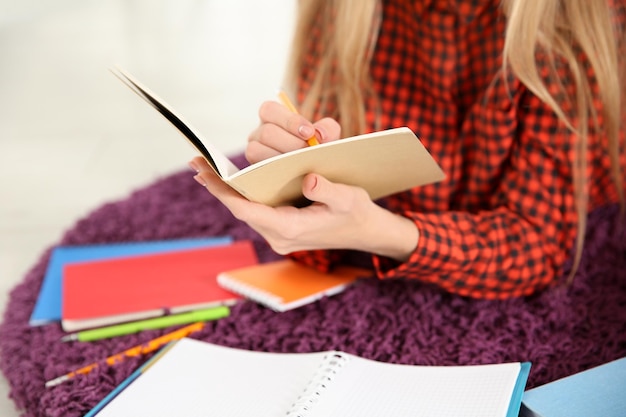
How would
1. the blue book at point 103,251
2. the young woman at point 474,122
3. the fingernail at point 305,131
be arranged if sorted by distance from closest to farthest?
the fingernail at point 305,131 < the young woman at point 474,122 < the blue book at point 103,251

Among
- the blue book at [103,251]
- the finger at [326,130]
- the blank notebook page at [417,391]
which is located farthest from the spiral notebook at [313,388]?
the blue book at [103,251]

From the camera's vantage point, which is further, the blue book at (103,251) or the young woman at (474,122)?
the blue book at (103,251)

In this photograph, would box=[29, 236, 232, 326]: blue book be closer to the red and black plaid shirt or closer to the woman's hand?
the red and black plaid shirt

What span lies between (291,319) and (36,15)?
8.15ft

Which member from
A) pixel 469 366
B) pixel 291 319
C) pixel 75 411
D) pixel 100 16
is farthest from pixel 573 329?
pixel 100 16

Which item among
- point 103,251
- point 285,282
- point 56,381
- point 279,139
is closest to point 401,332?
point 285,282

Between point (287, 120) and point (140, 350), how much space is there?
13.4 inches

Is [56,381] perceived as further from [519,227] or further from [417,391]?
[519,227]

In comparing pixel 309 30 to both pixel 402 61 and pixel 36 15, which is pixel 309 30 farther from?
pixel 36 15

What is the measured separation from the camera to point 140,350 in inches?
37.8

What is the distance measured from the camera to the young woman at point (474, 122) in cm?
97

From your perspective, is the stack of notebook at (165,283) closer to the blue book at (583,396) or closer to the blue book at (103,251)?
the blue book at (103,251)

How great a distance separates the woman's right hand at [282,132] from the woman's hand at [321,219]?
0.01m

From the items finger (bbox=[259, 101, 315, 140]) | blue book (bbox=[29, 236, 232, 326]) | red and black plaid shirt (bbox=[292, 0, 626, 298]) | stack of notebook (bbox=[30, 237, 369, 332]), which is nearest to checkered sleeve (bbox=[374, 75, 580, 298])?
red and black plaid shirt (bbox=[292, 0, 626, 298])
